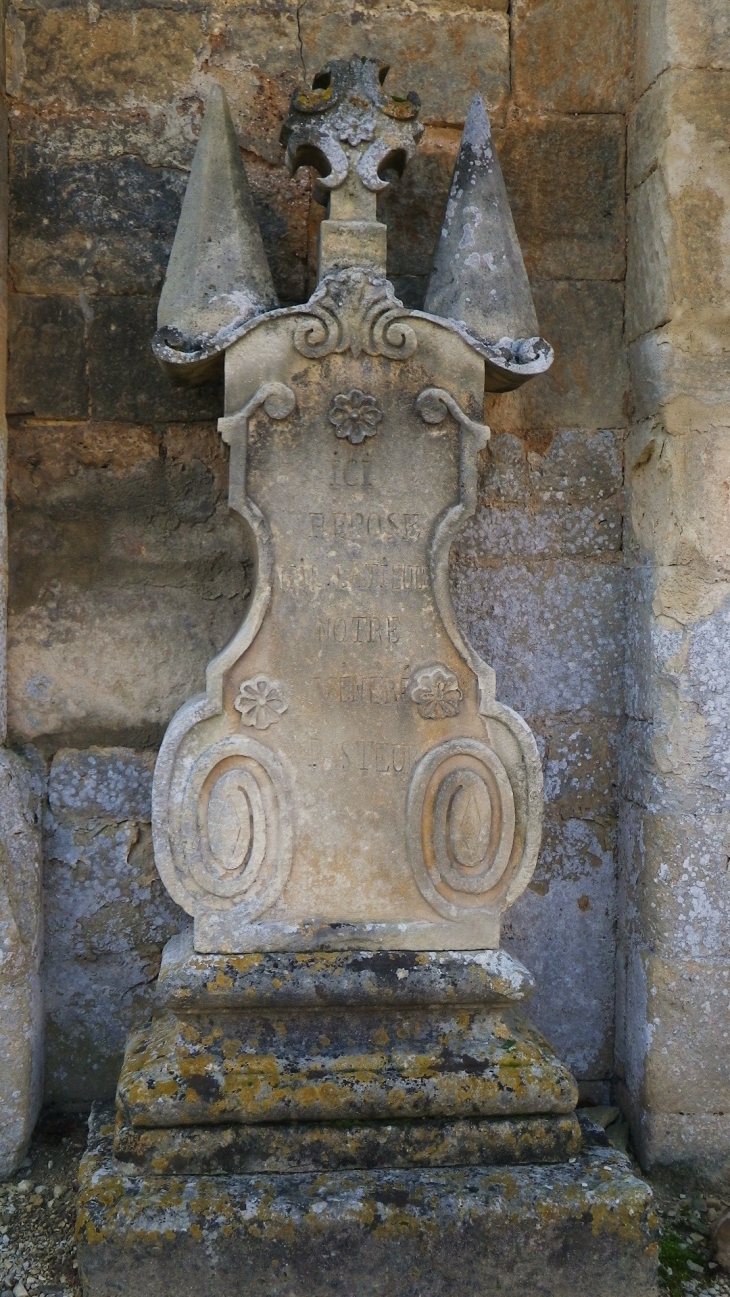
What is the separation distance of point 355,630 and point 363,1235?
125 centimetres

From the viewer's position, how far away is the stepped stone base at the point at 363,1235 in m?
2.21

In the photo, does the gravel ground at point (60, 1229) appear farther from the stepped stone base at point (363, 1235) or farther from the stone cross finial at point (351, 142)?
the stone cross finial at point (351, 142)

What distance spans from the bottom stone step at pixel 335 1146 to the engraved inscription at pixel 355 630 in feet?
3.41

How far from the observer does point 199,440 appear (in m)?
3.07

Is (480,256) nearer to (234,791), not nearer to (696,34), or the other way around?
(696,34)

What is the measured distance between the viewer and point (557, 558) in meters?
3.20

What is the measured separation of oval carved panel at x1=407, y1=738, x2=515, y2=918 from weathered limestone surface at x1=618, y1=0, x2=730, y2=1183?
0.56 meters

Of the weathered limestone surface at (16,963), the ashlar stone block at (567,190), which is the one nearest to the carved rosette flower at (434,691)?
the weathered limestone surface at (16,963)

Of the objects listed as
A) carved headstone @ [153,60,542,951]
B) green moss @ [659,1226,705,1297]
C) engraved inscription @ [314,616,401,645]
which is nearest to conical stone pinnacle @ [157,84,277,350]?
carved headstone @ [153,60,542,951]

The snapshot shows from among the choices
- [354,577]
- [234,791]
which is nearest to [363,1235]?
[234,791]

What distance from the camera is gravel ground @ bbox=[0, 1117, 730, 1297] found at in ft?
8.13

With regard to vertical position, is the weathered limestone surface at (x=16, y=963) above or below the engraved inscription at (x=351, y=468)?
below

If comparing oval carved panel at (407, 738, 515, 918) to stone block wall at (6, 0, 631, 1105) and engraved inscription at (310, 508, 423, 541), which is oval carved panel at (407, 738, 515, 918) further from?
stone block wall at (6, 0, 631, 1105)

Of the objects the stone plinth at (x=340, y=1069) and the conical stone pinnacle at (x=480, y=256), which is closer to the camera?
the stone plinth at (x=340, y=1069)
